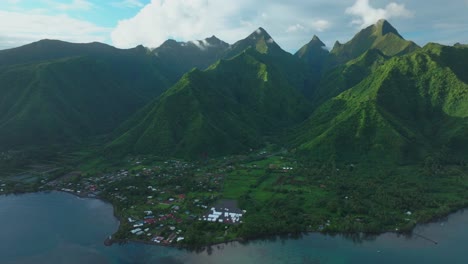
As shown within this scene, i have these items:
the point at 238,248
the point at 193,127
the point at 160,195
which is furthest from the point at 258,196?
the point at 193,127

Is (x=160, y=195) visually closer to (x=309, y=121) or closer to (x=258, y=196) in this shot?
(x=258, y=196)

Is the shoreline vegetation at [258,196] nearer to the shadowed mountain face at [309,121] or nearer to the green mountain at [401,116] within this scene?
the green mountain at [401,116]

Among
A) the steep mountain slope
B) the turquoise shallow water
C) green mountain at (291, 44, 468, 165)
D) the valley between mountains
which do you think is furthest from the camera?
the steep mountain slope

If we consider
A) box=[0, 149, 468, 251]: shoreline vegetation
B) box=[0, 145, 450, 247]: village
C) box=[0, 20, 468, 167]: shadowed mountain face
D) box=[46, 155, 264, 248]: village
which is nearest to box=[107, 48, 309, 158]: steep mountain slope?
box=[0, 20, 468, 167]: shadowed mountain face

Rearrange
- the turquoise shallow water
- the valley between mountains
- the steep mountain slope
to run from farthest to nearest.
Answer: the steep mountain slope → the valley between mountains → the turquoise shallow water

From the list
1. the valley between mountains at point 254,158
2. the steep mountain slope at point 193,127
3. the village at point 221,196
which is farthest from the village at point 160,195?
the steep mountain slope at point 193,127

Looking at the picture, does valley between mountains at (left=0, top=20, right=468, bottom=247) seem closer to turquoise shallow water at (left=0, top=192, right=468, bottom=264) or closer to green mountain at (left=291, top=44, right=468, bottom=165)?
green mountain at (left=291, top=44, right=468, bottom=165)

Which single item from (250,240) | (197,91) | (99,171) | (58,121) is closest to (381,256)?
(250,240)
